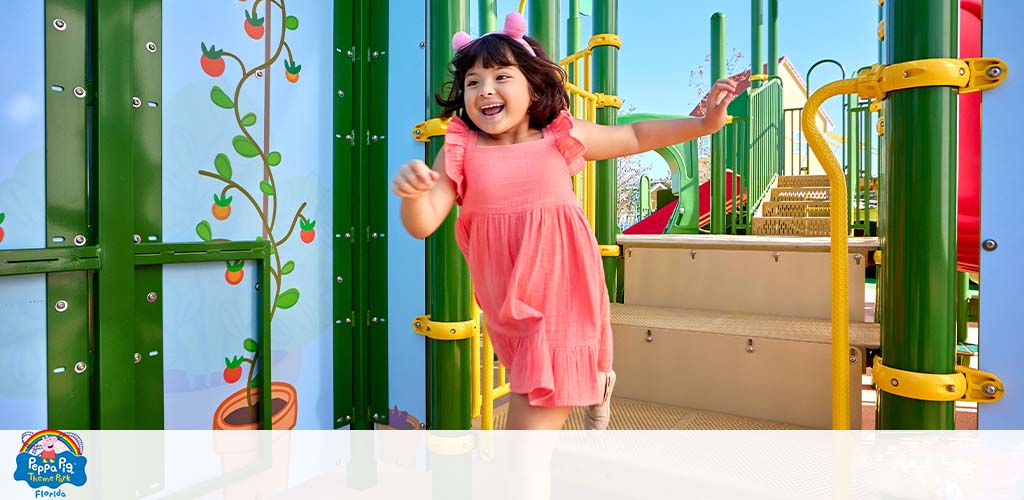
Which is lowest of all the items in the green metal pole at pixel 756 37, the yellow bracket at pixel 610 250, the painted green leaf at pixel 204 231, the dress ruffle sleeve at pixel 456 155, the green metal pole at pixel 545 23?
the yellow bracket at pixel 610 250

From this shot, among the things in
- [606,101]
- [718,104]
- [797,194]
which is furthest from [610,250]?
[797,194]

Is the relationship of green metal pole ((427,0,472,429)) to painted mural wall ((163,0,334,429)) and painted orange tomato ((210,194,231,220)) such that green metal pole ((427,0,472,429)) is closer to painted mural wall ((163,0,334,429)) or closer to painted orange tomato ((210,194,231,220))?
painted mural wall ((163,0,334,429))

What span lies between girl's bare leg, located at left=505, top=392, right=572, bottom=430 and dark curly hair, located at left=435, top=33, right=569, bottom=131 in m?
0.60

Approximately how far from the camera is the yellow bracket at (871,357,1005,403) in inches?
48.6

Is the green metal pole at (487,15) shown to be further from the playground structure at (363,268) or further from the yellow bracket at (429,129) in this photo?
the yellow bracket at (429,129)

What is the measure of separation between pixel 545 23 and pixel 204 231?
1.42 m

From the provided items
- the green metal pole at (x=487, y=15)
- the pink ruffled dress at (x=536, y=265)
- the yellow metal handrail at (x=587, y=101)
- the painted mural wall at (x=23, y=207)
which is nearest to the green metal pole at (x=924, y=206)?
the pink ruffled dress at (x=536, y=265)

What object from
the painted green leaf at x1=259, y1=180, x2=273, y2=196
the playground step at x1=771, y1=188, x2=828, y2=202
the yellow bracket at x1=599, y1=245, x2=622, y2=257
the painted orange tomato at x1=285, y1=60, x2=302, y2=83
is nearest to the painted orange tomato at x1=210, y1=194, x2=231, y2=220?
the painted green leaf at x1=259, y1=180, x2=273, y2=196

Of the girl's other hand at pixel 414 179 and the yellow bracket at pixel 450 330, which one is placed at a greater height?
the girl's other hand at pixel 414 179

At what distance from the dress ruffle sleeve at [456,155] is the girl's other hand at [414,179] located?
20 cm

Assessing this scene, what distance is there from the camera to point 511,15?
1.28m

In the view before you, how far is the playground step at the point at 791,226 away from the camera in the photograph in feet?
14.6
